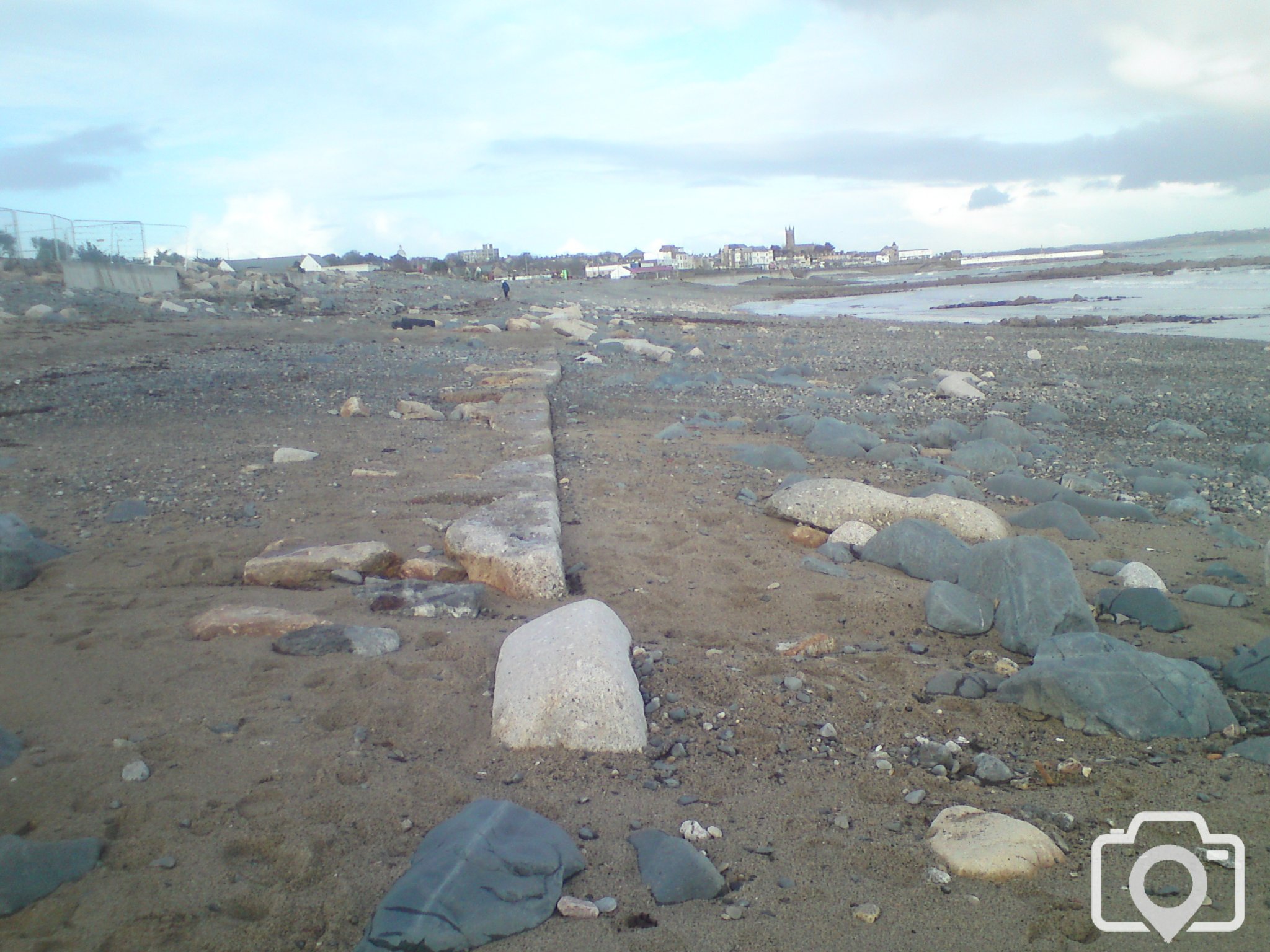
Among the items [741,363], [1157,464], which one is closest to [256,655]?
[1157,464]

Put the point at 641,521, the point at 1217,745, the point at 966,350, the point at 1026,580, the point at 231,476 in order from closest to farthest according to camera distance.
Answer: the point at 1217,745
the point at 1026,580
the point at 641,521
the point at 231,476
the point at 966,350

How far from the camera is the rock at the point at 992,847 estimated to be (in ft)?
6.38

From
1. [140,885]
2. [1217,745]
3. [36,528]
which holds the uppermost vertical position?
[36,528]

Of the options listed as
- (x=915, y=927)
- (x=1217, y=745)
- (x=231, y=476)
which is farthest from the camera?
(x=231, y=476)

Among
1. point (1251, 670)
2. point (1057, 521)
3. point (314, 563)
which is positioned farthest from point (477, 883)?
point (1057, 521)

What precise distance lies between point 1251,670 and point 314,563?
388cm

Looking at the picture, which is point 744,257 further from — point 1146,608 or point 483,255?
point 1146,608

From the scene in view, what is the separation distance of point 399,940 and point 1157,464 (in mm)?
7251

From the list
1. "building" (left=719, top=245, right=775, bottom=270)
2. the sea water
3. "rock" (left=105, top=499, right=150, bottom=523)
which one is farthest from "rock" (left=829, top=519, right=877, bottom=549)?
"building" (left=719, top=245, right=775, bottom=270)

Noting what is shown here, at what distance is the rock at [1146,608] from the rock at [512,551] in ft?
8.46

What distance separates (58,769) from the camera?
2.20m

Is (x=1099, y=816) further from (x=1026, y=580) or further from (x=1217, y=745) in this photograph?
(x=1026, y=580)

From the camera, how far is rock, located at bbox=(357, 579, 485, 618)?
346cm

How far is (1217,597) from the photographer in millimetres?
3879
